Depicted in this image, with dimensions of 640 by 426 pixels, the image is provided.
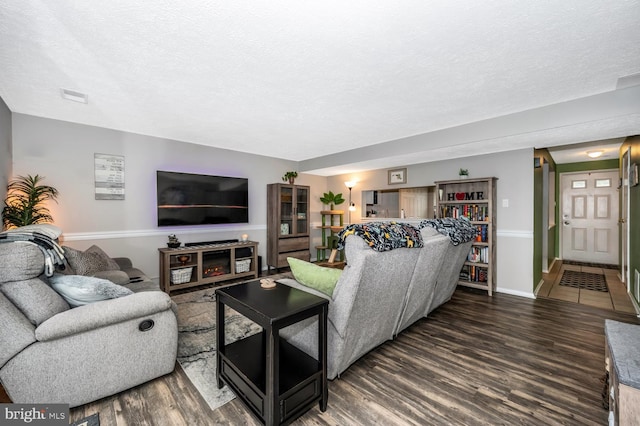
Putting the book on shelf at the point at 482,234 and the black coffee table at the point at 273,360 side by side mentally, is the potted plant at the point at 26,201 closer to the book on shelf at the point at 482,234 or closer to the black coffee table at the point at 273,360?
the black coffee table at the point at 273,360

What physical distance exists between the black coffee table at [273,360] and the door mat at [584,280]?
16.1ft

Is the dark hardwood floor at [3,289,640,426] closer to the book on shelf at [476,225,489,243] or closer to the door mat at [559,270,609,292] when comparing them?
the book on shelf at [476,225,489,243]

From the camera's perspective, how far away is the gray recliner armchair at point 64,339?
1.47 metres

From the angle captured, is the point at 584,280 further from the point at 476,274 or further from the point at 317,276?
the point at 317,276

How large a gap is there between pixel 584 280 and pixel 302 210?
522 cm

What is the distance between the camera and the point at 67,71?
216 centimetres

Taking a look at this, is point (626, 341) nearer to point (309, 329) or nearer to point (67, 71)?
point (309, 329)

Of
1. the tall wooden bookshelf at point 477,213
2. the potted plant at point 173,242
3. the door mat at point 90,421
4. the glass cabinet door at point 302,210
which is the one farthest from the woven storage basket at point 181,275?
the tall wooden bookshelf at point 477,213

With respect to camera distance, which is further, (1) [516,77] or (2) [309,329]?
(1) [516,77]

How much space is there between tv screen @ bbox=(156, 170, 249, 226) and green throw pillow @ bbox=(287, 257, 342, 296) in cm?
296

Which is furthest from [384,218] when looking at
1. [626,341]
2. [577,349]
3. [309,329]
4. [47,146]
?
[47,146]

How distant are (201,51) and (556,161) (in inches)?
284

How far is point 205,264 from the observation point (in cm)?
428

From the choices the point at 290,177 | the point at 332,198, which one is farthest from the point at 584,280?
the point at 290,177
